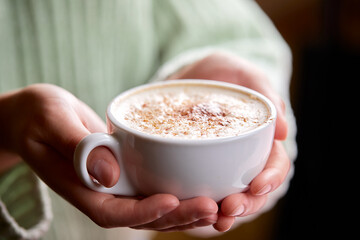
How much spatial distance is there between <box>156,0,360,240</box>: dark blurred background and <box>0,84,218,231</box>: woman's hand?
3.60ft

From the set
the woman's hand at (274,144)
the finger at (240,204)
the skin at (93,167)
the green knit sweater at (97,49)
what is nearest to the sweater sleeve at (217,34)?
the green knit sweater at (97,49)

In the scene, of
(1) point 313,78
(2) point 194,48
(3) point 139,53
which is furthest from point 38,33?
(1) point 313,78

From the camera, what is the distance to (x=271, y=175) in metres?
0.54

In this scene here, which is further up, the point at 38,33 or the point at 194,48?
the point at 38,33

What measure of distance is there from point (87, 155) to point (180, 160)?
0.38 ft

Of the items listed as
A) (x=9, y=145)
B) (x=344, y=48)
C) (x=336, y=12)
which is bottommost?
(x=344, y=48)

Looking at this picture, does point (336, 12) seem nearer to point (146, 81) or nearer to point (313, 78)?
point (313, 78)

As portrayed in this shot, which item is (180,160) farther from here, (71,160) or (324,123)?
(324,123)

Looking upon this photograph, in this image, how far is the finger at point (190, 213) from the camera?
48 centimetres

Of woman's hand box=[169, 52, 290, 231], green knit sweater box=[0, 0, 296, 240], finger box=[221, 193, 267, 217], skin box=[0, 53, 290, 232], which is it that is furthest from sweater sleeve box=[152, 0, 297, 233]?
finger box=[221, 193, 267, 217]

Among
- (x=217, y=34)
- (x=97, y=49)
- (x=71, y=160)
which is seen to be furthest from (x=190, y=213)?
(x=217, y=34)

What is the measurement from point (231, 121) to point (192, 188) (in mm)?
114

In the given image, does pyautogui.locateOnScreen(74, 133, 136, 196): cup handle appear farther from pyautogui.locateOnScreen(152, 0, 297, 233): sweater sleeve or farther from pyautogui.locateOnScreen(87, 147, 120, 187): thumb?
pyautogui.locateOnScreen(152, 0, 297, 233): sweater sleeve

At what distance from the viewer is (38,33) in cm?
83
